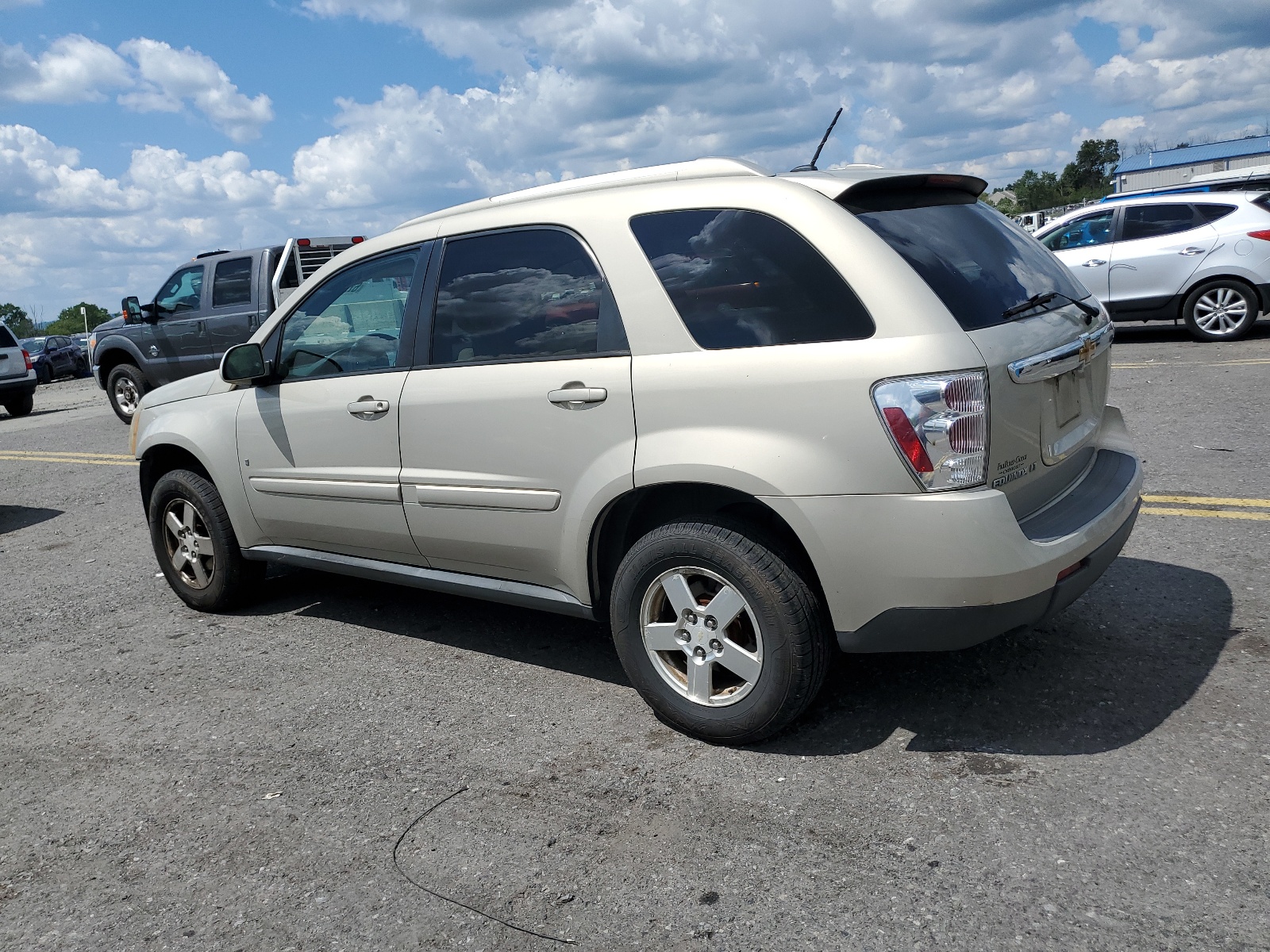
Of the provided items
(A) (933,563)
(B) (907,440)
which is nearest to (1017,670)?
(A) (933,563)

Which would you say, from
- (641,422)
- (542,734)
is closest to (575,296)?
(641,422)

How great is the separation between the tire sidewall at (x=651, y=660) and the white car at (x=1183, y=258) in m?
10.7

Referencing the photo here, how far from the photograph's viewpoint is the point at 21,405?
1814 centimetres

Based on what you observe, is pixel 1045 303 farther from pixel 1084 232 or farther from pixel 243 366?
pixel 1084 232

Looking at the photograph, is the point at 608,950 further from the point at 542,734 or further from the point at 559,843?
the point at 542,734

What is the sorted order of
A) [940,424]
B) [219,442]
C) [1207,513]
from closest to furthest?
[940,424] < [219,442] < [1207,513]

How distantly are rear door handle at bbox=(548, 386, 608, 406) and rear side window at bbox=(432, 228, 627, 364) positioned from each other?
138 millimetres

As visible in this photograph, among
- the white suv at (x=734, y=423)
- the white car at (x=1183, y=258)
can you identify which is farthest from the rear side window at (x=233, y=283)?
the white car at (x=1183, y=258)

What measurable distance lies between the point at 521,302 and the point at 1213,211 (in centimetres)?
1090

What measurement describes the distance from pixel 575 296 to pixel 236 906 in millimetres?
2185

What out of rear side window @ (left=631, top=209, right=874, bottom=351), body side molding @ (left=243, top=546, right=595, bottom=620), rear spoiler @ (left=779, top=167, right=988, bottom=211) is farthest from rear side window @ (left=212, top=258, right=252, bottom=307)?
rear spoiler @ (left=779, top=167, right=988, bottom=211)

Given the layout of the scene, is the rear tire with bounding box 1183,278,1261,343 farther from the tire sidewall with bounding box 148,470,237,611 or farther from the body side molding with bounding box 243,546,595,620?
the tire sidewall with bounding box 148,470,237,611

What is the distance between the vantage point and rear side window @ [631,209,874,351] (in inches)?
125

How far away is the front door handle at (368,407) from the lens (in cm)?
426
